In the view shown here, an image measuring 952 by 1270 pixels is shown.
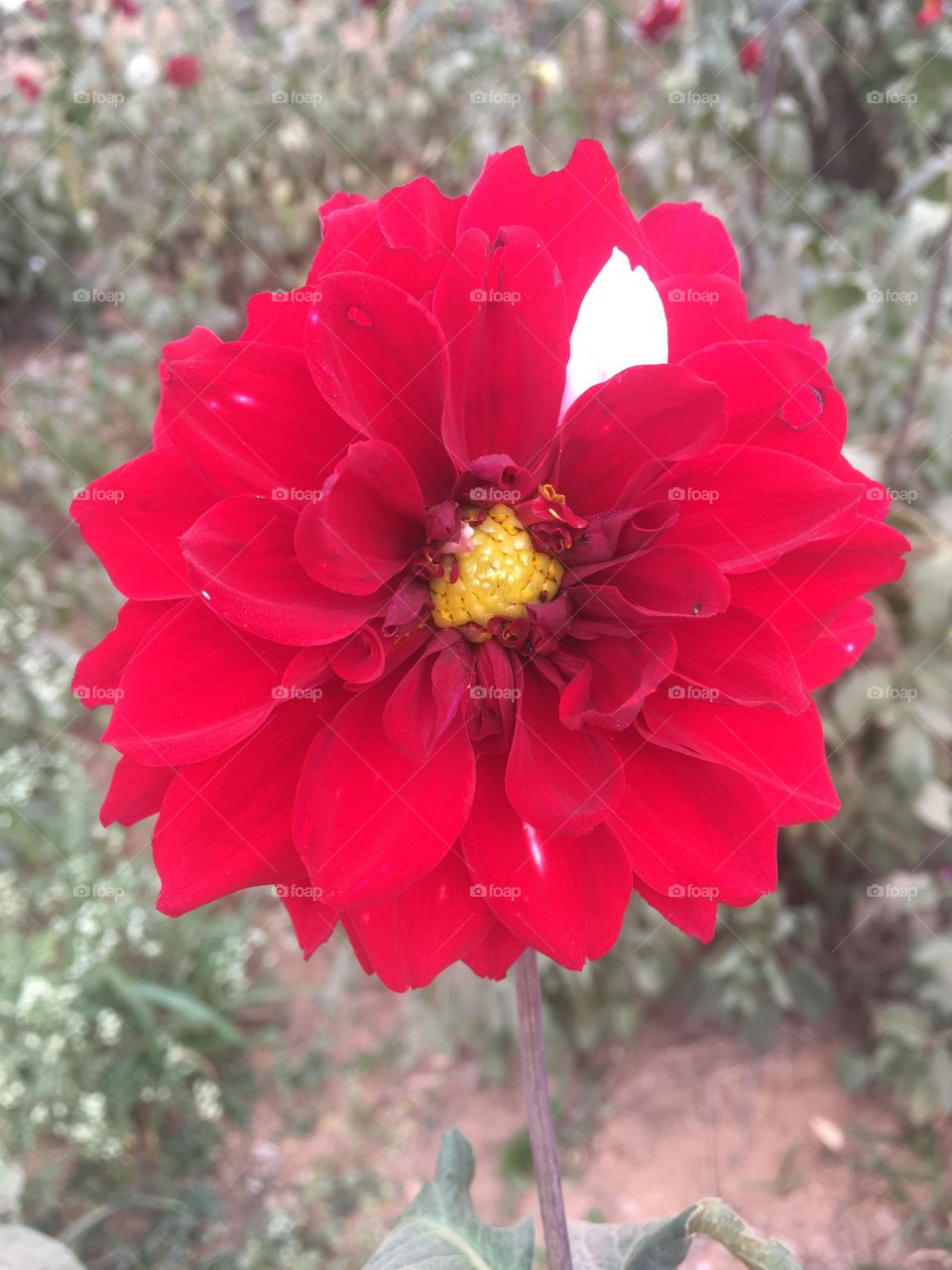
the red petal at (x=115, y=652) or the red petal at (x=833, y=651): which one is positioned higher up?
the red petal at (x=115, y=652)

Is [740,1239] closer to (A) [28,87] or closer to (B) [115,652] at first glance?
(B) [115,652]

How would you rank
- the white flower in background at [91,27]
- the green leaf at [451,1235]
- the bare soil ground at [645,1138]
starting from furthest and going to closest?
the white flower in background at [91,27]
the bare soil ground at [645,1138]
the green leaf at [451,1235]

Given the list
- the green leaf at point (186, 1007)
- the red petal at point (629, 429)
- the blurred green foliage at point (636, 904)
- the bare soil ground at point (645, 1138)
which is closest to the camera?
the red petal at point (629, 429)

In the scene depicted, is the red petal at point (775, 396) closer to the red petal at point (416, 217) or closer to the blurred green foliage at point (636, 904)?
the red petal at point (416, 217)

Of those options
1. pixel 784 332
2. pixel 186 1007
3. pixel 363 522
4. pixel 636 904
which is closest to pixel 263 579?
pixel 363 522

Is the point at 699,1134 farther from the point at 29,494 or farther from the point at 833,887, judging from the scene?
the point at 29,494

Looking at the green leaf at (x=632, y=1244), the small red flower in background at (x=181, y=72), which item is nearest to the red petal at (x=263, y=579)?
the green leaf at (x=632, y=1244)

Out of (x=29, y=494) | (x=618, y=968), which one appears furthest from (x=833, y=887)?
(x=29, y=494)
